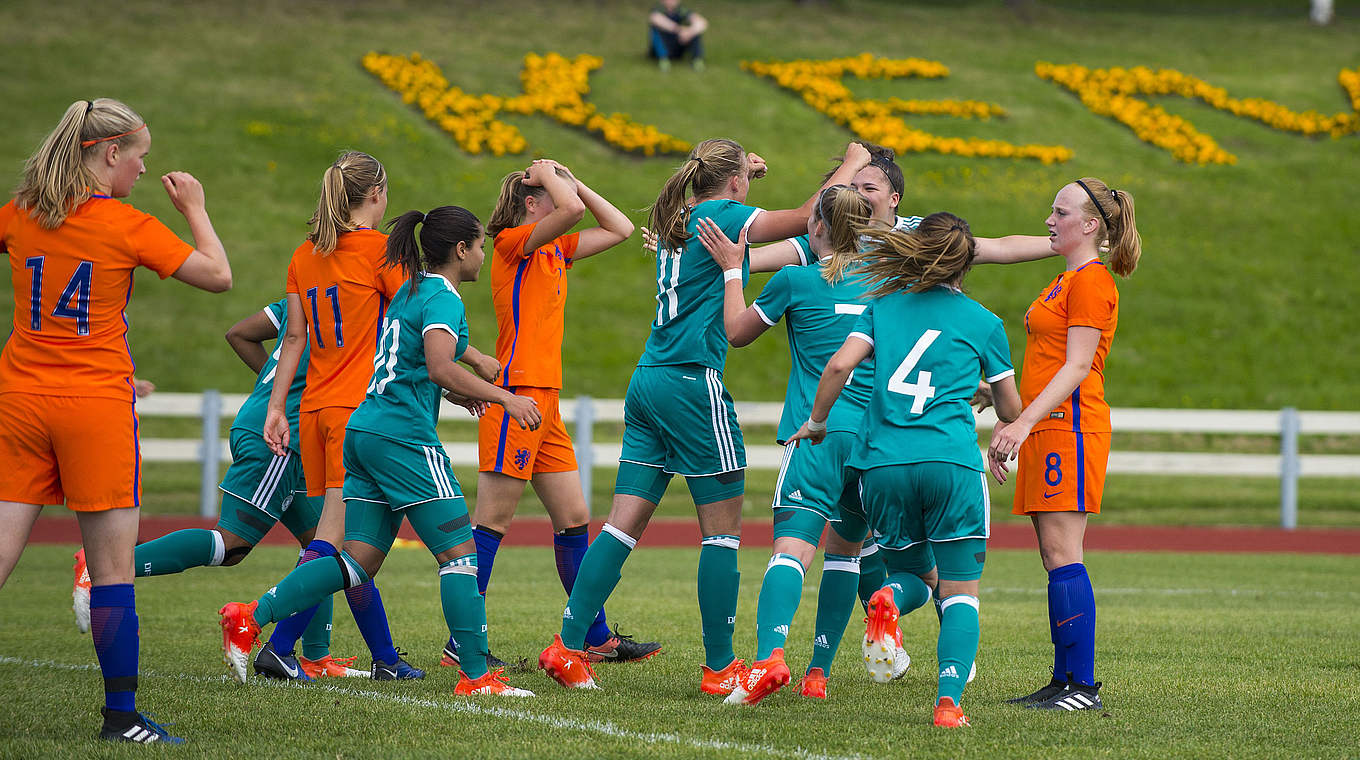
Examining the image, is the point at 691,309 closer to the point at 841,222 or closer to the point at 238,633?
the point at 841,222

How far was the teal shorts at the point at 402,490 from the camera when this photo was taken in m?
5.01

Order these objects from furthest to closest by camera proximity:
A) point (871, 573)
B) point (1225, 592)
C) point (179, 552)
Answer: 1. point (1225, 592)
2. point (871, 573)
3. point (179, 552)

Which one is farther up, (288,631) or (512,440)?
(512,440)

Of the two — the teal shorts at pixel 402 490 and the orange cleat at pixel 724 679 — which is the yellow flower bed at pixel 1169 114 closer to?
the orange cleat at pixel 724 679

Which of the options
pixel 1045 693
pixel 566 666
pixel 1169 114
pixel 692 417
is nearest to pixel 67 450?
pixel 566 666

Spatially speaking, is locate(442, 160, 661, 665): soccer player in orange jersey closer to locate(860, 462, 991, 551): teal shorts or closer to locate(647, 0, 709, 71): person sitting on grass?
locate(860, 462, 991, 551): teal shorts

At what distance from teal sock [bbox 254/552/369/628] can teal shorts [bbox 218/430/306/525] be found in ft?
2.58

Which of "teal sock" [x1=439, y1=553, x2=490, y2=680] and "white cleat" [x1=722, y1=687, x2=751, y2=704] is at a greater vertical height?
"teal sock" [x1=439, y1=553, x2=490, y2=680]

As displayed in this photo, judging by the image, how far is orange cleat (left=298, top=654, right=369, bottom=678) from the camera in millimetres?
5660

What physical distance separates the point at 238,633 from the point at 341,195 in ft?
6.27

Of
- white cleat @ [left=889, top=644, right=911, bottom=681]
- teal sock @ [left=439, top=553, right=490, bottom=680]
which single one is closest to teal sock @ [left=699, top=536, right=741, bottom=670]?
white cleat @ [left=889, top=644, right=911, bottom=681]

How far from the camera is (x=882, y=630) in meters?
4.98

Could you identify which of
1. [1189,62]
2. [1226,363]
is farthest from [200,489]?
[1189,62]

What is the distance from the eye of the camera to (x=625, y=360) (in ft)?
67.5
